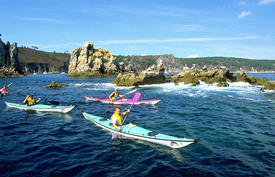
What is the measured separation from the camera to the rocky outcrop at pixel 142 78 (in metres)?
43.2

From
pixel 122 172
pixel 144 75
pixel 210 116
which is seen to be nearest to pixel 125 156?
pixel 122 172

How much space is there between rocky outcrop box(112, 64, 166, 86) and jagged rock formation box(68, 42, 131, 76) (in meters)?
50.9

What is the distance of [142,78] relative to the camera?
142 ft

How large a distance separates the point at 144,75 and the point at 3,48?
98.1 meters

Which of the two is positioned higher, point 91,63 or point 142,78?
point 91,63

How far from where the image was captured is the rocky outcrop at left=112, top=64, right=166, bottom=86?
43250mm

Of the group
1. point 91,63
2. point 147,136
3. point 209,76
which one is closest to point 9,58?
point 91,63

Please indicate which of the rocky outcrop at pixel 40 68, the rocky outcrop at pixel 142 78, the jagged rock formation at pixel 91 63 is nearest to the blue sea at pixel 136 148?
the rocky outcrop at pixel 142 78

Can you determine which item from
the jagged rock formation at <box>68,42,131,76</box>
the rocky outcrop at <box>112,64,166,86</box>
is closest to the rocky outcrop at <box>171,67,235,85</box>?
the rocky outcrop at <box>112,64,166,86</box>

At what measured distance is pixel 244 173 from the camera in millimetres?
7648

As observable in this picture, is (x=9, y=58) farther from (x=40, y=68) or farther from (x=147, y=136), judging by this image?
(x=147, y=136)

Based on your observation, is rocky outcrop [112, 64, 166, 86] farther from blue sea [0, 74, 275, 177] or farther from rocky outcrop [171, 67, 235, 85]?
blue sea [0, 74, 275, 177]

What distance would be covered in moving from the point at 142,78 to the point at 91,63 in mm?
58535

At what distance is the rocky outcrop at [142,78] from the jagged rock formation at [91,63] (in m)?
50.9
